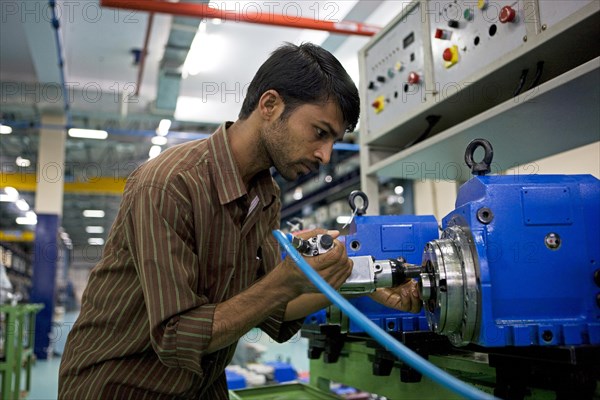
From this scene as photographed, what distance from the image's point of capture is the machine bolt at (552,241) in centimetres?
80

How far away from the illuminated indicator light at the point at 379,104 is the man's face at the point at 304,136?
121 centimetres

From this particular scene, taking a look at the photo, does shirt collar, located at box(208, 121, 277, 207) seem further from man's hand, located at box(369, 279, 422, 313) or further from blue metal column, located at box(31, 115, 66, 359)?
blue metal column, located at box(31, 115, 66, 359)

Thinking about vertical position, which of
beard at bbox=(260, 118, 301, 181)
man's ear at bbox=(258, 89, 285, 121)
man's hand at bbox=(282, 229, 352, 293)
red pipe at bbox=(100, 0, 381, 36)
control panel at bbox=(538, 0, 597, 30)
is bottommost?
man's hand at bbox=(282, 229, 352, 293)

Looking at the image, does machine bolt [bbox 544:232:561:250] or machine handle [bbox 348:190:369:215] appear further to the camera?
machine handle [bbox 348:190:369:215]

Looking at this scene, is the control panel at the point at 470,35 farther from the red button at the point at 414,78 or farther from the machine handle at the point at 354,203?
the machine handle at the point at 354,203

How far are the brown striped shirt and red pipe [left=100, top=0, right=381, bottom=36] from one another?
228 centimetres

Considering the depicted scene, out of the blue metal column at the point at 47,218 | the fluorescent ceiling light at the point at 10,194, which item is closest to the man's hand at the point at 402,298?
the blue metal column at the point at 47,218

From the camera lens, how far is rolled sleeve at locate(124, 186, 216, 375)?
798mm

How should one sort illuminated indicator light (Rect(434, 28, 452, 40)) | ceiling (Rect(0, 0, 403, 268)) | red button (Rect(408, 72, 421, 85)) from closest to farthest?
1. illuminated indicator light (Rect(434, 28, 452, 40))
2. red button (Rect(408, 72, 421, 85))
3. ceiling (Rect(0, 0, 403, 268))

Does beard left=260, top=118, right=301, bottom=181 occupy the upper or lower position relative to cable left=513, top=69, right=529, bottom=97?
lower

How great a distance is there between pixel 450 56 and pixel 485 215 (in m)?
1.10

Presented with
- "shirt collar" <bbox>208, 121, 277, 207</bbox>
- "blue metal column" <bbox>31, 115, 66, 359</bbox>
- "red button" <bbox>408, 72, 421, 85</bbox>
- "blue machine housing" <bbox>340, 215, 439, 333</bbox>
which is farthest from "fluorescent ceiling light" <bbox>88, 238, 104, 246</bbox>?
"shirt collar" <bbox>208, 121, 277, 207</bbox>

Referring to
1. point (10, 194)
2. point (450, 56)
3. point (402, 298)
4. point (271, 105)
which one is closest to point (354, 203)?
point (402, 298)

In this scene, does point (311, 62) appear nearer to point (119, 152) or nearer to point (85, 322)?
point (85, 322)
